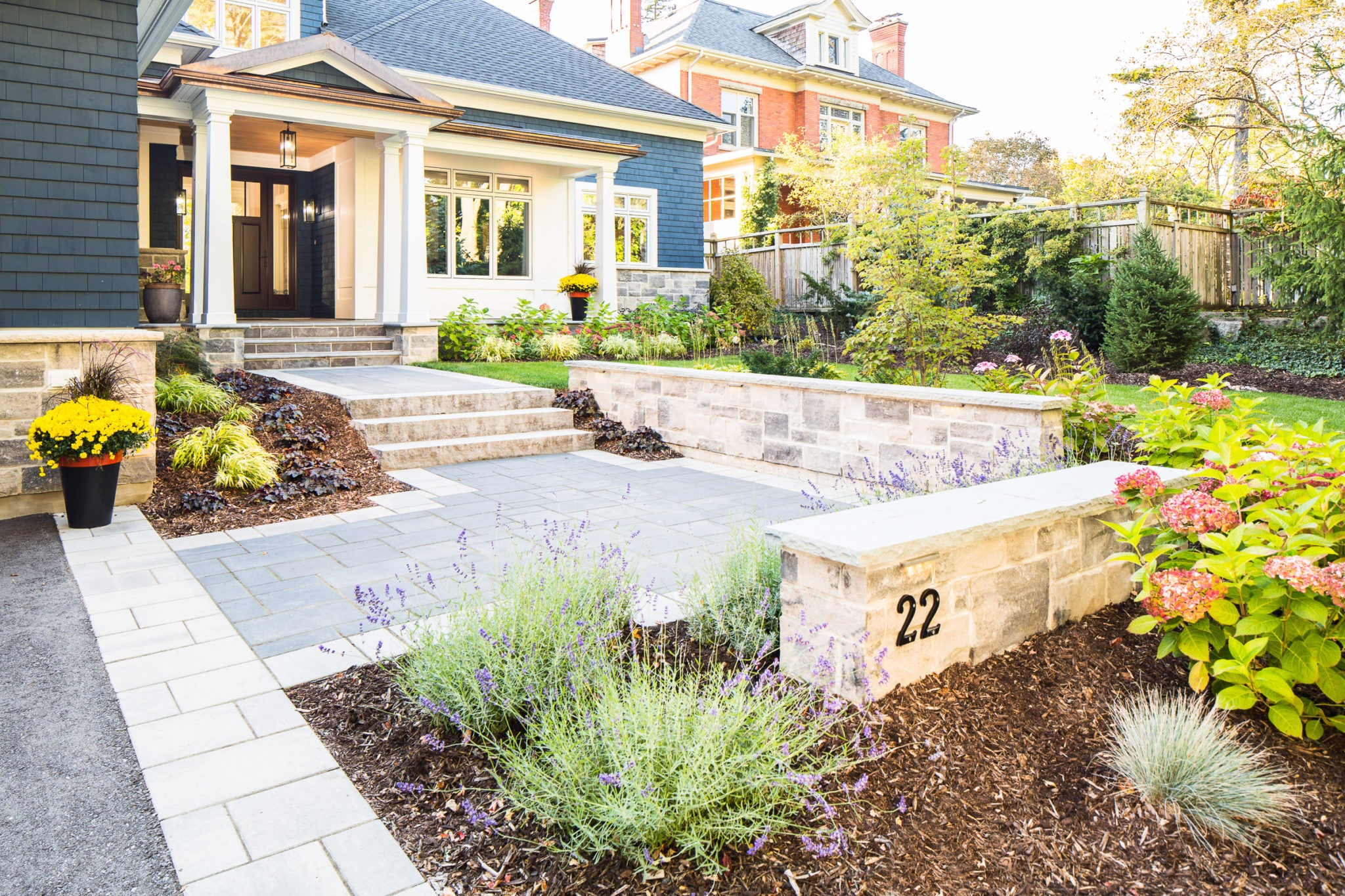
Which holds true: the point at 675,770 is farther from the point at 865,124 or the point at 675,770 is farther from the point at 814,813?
the point at 865,124

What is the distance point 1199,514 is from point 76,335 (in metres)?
6.06

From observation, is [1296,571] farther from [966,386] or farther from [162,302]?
[162,302]

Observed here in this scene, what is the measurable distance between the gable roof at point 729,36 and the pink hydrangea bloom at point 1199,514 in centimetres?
2185

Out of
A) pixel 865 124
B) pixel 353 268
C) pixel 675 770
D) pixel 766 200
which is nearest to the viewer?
pixel 675 770

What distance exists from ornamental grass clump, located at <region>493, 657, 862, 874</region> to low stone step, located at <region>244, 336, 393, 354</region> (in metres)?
9.42

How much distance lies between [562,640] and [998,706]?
129cm

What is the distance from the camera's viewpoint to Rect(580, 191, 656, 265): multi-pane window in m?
16.2

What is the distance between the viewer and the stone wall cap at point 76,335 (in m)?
5.36

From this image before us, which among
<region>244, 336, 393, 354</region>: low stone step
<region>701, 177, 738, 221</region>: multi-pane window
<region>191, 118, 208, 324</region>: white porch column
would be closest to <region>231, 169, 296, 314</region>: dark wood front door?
<region>191, 118, 208, 324</region>: white porch column

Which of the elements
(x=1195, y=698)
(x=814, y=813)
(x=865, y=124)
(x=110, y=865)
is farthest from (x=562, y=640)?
(x=865, y=124)

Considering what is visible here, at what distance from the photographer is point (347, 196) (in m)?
13.1

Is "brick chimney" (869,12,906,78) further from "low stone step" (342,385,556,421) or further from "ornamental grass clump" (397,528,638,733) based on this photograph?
"ornamental grass clump" (397,528,638,733)

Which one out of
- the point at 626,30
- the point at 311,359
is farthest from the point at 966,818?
the point at 626,30

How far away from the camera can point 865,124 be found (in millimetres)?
25453
